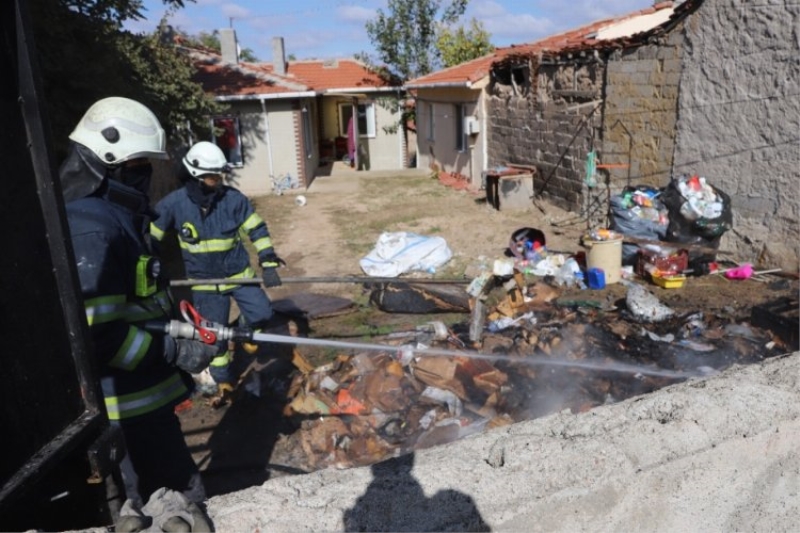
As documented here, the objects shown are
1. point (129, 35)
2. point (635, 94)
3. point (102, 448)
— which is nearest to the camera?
point (102, 448)

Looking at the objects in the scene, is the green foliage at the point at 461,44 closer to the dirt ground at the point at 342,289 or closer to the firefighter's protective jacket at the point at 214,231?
the dirt ground at the point at 342,289

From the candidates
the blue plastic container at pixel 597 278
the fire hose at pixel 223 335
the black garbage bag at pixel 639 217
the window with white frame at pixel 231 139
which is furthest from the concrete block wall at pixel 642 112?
the window with white frame at pixel 231 139

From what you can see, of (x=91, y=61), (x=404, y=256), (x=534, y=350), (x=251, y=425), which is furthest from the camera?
(x=404, y=256)

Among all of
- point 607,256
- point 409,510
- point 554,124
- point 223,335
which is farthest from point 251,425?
point 554,124

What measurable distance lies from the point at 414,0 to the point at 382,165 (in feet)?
21.1

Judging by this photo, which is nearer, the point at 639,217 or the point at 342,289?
the point at 342,289

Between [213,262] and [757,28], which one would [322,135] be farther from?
[213,262]

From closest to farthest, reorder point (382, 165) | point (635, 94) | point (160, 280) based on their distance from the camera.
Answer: point (160, 280) < point (635, 94) < point (382, 165)

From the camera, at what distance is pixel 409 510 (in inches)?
63.1

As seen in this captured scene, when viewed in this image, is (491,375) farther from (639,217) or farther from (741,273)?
(639,217)

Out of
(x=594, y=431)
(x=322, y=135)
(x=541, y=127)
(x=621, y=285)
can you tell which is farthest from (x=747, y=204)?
(x=322, y=135)

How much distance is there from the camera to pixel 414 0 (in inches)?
933

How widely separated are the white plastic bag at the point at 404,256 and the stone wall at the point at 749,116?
148 inches

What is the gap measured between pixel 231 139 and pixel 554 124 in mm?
9389
